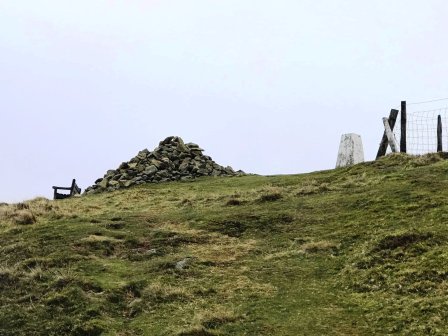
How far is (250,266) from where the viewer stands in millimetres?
12148

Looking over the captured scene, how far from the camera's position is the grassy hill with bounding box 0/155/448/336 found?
29.8ft

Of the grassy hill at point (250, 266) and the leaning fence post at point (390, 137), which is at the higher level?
the leaning fence post at point (390, 137)

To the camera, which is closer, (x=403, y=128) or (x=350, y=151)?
(x=403, y=128)

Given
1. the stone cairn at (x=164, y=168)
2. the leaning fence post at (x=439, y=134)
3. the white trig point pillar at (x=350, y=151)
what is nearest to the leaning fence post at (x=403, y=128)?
the leaning fence post at (x=439, y=134)

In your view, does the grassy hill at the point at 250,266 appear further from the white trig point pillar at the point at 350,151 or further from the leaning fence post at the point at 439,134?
the white trig point pillar at the point at 350,151

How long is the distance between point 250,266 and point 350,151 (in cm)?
1473

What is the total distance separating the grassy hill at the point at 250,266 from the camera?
909cm

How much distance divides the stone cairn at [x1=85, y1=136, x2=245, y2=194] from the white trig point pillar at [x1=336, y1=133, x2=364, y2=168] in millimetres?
7956

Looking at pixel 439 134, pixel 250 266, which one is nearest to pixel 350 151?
pixel 439 134

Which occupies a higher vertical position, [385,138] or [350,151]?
[385,138]

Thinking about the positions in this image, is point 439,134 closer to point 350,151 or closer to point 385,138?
point 385,138

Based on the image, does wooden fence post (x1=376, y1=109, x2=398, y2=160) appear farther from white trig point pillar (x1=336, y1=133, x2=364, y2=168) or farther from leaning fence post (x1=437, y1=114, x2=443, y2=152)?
leaning fence post (x1=437, y1=114, x2=443, y2=152)

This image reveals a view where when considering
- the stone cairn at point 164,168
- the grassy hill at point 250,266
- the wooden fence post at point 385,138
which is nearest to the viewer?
the grassy hill at point 250,266

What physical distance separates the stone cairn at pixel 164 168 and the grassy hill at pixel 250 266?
471 inches
